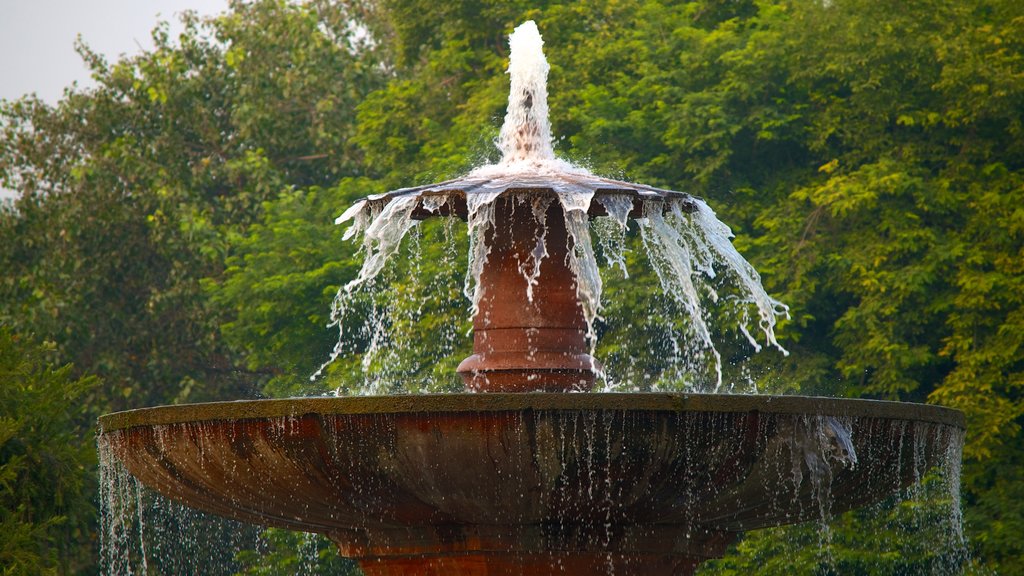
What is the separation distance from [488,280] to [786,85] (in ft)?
50.5

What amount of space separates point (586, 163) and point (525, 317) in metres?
13.2

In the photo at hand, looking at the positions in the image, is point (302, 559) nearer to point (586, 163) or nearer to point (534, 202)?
point (586, 163)

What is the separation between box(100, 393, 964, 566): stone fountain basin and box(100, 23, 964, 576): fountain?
0.01 metres

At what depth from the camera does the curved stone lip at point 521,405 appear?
8.40 metres

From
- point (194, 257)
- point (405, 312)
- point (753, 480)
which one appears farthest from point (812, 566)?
point (194, 257)

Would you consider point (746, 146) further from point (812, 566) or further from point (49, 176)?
point (49, 176)

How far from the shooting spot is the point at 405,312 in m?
23.4

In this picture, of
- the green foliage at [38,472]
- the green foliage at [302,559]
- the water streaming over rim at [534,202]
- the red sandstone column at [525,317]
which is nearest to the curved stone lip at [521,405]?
the red sandstone column at [525,317]

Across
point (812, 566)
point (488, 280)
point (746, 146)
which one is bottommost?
point (812, 566)

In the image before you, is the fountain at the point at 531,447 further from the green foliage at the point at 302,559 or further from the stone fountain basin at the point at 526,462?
the green foliage at the point at 302,559

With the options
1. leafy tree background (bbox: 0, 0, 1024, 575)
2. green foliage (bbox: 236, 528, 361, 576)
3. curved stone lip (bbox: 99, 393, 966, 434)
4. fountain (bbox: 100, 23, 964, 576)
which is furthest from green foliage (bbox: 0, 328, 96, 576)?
curved stone lip (bbox: 99, 393, 966, 434)

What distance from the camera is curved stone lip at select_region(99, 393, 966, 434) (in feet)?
27.6

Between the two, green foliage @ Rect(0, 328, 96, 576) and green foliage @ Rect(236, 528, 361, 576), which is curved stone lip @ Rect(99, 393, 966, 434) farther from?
green foliage @ Rect(236, 528, 361, 576)

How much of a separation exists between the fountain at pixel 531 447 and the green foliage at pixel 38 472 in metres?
7.00
